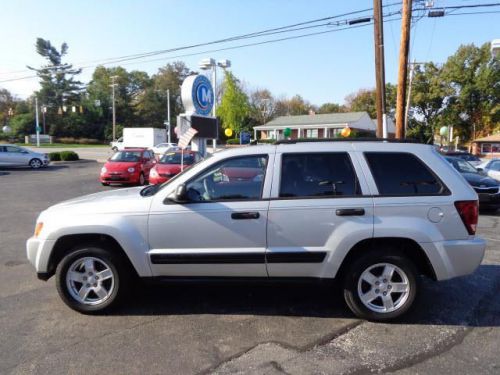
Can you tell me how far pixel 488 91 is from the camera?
52844mm

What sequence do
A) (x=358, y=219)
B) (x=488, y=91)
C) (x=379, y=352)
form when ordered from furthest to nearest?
1. (x=488, y=91)
2. (x=358, y=219)
3. (x=379, y=352)

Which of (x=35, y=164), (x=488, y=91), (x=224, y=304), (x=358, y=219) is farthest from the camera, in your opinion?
(x=488, y=91)

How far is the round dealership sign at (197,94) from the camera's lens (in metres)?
14.9

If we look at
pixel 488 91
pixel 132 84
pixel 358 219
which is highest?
pixel 132 84

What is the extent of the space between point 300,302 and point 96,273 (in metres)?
2.27

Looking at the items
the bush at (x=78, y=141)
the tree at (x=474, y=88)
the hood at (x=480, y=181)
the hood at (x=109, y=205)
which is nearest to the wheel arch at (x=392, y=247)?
the hood at (x=109, y=205)

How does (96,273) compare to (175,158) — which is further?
(175,158)

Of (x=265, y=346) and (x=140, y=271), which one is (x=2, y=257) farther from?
(x=265, y=346)

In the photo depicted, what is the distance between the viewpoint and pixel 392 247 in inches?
165

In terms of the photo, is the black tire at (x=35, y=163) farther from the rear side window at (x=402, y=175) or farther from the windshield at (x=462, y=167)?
the rear side window at (x=402, y=175)

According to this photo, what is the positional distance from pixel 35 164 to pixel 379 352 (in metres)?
26.7

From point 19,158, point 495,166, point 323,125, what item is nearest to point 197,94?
point 495,166

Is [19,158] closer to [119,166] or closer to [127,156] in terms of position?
[127,156]

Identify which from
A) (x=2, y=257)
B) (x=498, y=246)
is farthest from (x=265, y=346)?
(x=498, y=246)
